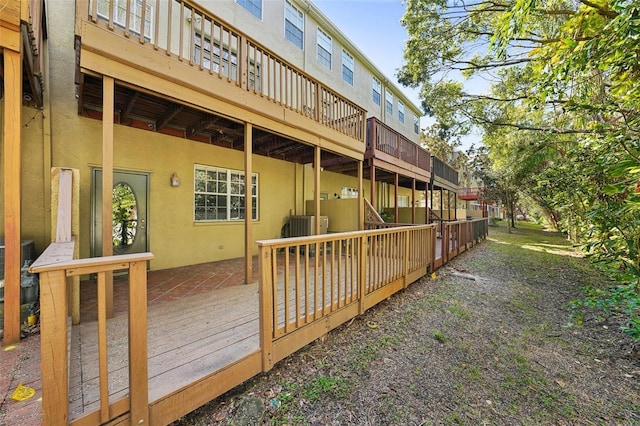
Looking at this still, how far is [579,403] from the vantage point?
225 cm

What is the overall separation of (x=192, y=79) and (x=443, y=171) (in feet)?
43.8

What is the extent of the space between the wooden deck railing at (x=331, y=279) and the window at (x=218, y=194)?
2233 mm

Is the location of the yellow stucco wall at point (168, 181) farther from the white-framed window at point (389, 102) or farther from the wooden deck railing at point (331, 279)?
the white-framed window at point (389, 102)

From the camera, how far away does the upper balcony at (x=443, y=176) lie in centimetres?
1259

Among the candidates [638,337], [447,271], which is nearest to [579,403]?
[638,337]

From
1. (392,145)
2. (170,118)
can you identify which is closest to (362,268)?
(170,118)

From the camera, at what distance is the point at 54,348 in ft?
4.28

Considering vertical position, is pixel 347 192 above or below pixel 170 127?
below

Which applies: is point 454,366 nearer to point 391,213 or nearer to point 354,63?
point 391,213

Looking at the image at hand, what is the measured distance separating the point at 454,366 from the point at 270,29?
29.4 ft

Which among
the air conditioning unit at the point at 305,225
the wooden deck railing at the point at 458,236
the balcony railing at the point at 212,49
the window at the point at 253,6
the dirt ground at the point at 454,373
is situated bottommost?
the dirt ground at the point at 454,373

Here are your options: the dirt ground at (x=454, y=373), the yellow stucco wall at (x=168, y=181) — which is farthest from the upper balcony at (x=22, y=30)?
the dirt ground at (x=454, y=373)

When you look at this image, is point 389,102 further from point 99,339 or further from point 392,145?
point 99,339

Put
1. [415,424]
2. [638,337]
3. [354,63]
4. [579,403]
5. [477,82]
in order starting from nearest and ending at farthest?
1. [415,424]
2. [579,403]
3. [638,337]
4. [477,82]
5. [354,63]
